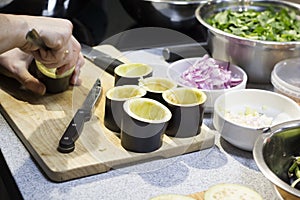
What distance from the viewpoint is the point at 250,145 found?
0.99 m

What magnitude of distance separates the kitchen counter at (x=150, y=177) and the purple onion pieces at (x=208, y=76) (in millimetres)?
165

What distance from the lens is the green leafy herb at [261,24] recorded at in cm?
128

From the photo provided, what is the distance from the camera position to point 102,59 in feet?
4.33

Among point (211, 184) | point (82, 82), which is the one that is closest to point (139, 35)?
point (82, 82)

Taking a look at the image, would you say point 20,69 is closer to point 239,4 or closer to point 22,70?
point 22,70

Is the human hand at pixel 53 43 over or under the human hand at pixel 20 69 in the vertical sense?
over

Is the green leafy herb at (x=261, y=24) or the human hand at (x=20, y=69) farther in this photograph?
the green leafy herb at (x=261, y=24)

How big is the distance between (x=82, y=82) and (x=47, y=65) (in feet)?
0.46

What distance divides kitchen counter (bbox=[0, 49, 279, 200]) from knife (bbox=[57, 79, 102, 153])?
0.07 metres

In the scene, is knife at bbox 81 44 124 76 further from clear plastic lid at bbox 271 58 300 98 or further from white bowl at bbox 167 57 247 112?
clear plastic lid at bbox 271 58 300 98

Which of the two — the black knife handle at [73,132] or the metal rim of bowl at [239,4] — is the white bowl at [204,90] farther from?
the black knife handle at [73,132]

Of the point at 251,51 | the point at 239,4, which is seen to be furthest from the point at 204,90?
the point at 239,4

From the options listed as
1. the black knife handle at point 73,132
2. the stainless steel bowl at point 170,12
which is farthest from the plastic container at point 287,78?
the black knife handle at point 73,132

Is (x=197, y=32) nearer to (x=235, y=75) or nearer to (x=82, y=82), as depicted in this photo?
(x=235, y=75)
